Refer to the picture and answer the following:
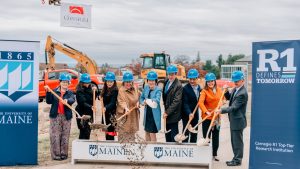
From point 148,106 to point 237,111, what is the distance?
1608 millimetres

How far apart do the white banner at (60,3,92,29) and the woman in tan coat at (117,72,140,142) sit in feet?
36.2

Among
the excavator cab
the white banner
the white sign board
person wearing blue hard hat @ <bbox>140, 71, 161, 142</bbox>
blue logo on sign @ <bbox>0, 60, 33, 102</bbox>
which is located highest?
the white banner

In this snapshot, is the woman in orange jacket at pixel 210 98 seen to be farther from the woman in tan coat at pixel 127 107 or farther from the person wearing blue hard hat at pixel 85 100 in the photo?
the person wearing blue hard hat at pixel 85 100

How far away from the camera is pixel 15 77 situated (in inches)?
329

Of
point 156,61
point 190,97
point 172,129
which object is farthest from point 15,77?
point 156,61

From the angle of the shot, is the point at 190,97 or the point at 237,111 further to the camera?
the point at 190,97

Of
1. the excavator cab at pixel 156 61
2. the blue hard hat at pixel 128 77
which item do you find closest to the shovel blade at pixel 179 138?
the blue hard hat at pixel 128 77

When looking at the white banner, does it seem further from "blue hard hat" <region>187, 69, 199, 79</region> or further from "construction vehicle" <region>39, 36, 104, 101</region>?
"blue hard hat" <region>187, 69, 199, 79</region>

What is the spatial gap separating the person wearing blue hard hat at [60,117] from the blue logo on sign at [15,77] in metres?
0.51

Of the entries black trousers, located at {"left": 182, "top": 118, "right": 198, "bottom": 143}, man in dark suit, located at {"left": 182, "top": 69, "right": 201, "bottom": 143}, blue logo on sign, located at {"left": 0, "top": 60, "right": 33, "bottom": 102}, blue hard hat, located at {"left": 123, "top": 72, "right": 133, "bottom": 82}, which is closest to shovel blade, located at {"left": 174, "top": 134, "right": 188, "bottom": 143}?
man in dark suit, located at {"left": 182, "top": 69, "right": 201, "bottom": 143}

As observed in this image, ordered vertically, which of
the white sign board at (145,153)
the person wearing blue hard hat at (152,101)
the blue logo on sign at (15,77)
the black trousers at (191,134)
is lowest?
the white sign board at (145,153)

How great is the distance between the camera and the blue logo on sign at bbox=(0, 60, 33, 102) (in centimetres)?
834

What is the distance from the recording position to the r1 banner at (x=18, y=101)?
8.35 metres

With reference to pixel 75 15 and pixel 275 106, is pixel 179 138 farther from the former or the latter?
pixel 75 15
